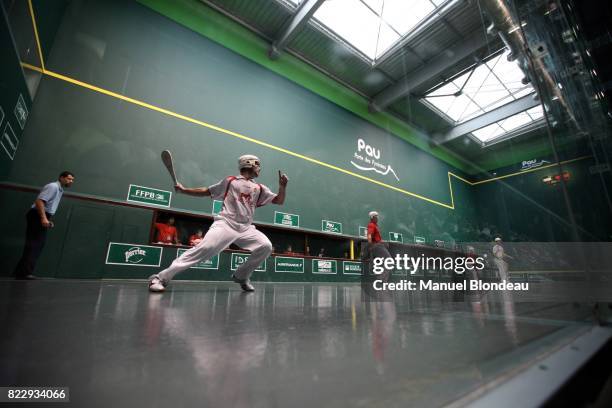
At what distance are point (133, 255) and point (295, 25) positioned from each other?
5.57m

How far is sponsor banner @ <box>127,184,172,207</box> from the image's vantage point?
14.3 ft

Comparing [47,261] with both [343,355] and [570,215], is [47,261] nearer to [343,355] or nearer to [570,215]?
[343,355]

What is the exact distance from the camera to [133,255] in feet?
13.6

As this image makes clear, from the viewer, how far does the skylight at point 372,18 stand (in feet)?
20.0

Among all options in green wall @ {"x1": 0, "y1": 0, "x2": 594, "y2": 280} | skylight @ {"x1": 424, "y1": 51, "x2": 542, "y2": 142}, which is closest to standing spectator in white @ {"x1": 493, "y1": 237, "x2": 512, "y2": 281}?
green wall @ {"x1": 0, "y1": 0, "x2": 594, "y2": 280}

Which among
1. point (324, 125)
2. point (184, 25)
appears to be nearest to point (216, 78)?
point (184, 25)

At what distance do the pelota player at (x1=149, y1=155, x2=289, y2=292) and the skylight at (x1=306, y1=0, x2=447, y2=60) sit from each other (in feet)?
16.9

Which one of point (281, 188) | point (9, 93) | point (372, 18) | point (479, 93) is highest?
point (372, 18)

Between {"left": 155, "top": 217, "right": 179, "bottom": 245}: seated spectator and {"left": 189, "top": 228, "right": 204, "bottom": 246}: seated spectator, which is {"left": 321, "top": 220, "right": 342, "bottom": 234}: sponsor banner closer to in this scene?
{"left": 189, "top": 228, "right": 204, "bottom": 246}: seated spectator

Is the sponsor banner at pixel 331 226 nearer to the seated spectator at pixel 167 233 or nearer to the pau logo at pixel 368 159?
the pau logo at pixel 368 159

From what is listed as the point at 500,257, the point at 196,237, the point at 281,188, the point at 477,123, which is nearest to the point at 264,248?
the point at 281,188

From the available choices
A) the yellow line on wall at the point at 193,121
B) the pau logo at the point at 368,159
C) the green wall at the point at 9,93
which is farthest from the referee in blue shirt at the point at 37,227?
the pau logo at the point at 368,159

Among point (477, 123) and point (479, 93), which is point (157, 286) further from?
point (477, 123)

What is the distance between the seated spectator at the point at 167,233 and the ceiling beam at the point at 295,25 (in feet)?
15.0
